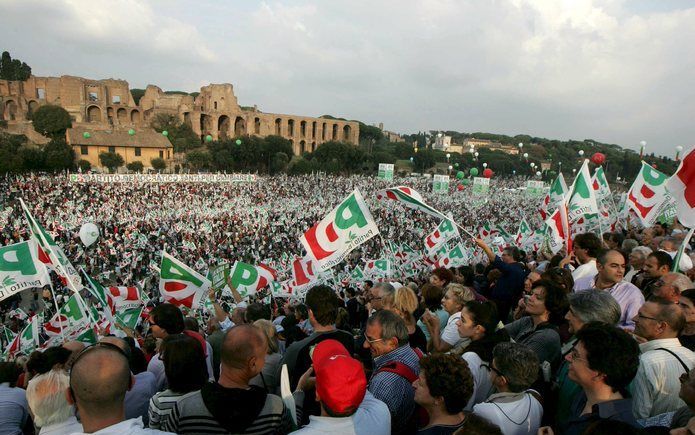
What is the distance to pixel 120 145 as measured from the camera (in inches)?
1966

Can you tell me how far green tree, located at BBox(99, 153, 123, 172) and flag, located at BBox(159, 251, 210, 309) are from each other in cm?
4729

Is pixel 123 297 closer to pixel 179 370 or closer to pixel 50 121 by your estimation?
pixel 179 370

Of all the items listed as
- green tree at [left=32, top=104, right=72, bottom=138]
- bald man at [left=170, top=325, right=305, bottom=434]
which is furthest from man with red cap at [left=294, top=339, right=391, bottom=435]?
green tree at [left=32, top=104, right=72, bottom=138]

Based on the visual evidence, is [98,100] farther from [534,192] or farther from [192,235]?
[534,192]

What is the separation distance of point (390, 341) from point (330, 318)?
1.60 ft

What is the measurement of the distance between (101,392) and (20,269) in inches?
213

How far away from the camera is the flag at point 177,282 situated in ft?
21.7

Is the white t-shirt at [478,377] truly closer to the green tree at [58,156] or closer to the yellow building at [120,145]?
the green tree at [58,156]

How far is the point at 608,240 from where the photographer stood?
8.19m

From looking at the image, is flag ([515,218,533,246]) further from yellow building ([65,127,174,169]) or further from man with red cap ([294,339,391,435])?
yellow building ([65,127,174,169])

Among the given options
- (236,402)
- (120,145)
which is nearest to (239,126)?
(120,145)

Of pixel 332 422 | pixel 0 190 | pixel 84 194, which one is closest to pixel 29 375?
pixel 332 422

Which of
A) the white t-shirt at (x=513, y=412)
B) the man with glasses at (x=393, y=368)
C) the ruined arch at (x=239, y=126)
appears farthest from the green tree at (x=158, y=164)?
the white t-shirt at (x=513, y=412)

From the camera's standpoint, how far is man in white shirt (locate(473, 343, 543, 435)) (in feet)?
7.38
